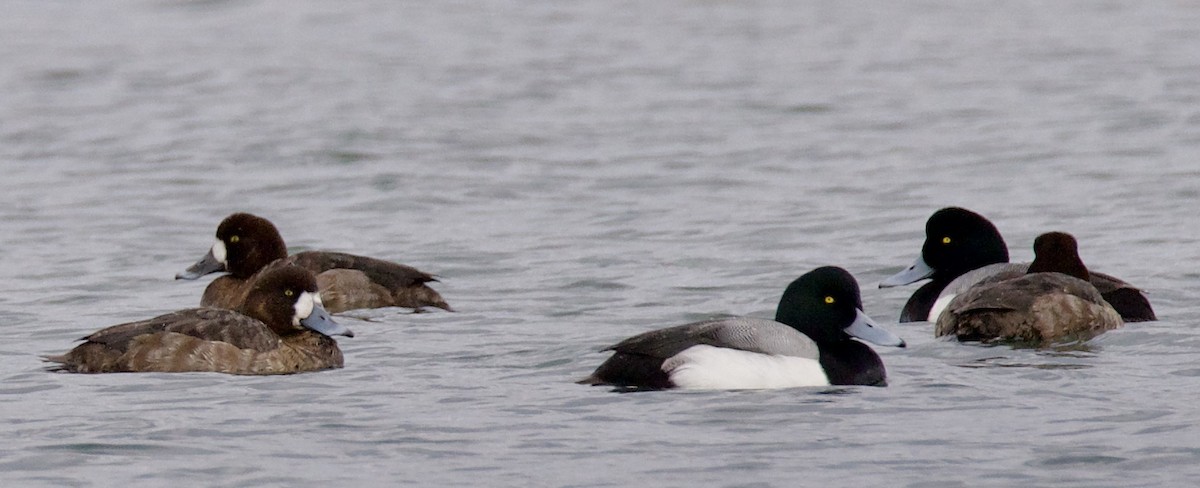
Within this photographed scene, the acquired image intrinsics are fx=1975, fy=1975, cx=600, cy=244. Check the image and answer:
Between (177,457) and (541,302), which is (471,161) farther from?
(177,457)

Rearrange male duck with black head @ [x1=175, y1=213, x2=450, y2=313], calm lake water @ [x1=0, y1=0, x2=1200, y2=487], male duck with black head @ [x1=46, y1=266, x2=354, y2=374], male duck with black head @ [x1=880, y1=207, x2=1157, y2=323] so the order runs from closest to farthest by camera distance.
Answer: calm lake water @ [x1=0, y1=0, x2=1200, y2=487], male duck with black head @ [x1=46, y1=266, x2=354, y2=374], male duck with black head @ [x1=880, y1=207, x2=1157, y2=323], male duck with black head @ [x1=175, y1=213, x2=450, y2=313]

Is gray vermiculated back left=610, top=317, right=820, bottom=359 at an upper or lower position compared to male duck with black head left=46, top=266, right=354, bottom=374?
upper

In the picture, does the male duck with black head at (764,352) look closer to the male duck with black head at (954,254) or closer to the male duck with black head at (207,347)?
the male duck with black head at (207,347)

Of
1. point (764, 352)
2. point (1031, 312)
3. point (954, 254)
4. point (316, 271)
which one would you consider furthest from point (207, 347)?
point (954, 254)

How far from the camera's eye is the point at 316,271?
10.6m

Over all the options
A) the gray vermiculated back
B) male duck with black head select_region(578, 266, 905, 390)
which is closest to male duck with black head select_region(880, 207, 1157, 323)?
male duck with black head select_region(578, 266, 905, 390)

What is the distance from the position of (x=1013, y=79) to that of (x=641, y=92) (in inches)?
156

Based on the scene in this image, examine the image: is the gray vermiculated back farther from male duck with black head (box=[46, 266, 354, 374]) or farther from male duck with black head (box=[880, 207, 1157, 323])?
male duck with black head (box=[880, 207, 1157, 323])

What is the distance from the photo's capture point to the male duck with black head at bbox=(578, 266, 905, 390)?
7832mm

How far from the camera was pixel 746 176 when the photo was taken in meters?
15.8

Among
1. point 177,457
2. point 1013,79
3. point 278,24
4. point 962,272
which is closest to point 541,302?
point 962,272

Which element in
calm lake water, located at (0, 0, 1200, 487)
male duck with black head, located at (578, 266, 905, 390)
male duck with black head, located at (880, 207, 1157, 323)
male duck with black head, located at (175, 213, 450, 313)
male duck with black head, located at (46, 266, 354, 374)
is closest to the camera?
calm lake water, located at (0, 0, 1200, 487)

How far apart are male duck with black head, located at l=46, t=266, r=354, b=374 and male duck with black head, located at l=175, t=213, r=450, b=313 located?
1449mm

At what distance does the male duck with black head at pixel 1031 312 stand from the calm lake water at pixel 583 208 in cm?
18
